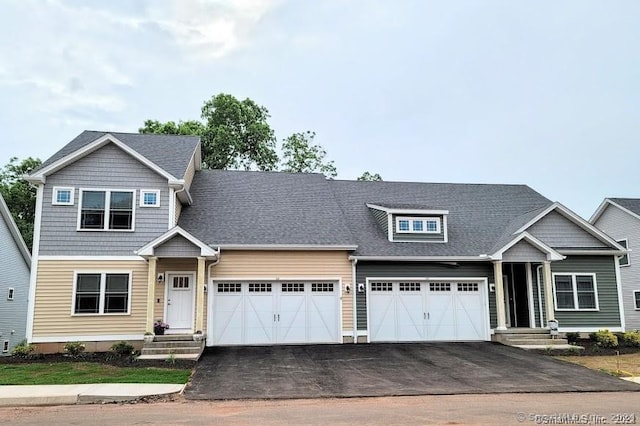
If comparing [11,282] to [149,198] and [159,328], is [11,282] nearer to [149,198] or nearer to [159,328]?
[149,198]

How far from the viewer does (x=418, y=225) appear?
18.9 metres

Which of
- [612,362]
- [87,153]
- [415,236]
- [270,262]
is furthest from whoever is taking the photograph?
[415,236]

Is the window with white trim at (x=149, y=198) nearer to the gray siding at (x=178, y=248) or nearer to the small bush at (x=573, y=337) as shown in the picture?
the gray siding at (x=178, y=248)

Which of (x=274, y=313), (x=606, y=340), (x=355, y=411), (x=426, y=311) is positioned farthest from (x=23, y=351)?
(x=606, y=340)

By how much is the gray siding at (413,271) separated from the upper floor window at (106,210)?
312 inches

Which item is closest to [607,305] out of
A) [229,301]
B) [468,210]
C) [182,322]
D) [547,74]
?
[468,210]

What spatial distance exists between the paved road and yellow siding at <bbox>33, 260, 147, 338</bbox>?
22.7ft

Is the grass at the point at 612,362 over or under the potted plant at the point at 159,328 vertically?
under

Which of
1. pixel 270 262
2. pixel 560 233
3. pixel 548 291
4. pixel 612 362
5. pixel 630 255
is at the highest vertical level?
pixel 560 233

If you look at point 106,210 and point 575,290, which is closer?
point 106,210

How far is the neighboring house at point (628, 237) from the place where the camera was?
23719 mm

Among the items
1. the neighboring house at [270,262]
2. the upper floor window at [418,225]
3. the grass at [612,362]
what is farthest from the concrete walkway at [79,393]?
the upper floor window at [418,225]

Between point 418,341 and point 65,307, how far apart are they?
37.8 feet

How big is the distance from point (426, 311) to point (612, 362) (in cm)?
577
